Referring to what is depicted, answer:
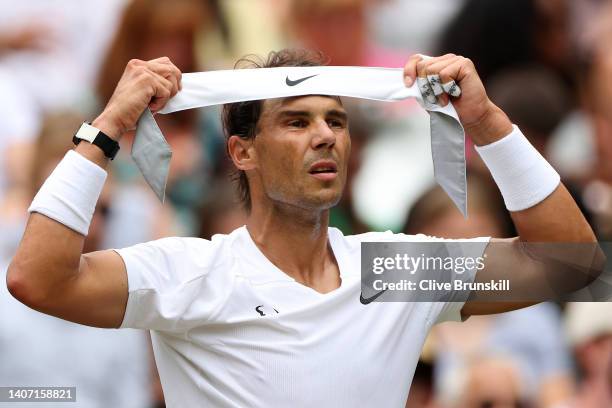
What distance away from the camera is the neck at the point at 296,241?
4.84 m

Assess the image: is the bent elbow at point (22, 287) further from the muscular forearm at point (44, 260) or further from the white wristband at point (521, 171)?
the white wristband at point (521, 171)

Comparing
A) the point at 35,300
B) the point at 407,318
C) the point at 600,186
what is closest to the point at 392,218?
the point at 600,186

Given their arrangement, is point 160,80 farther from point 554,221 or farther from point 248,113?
point 554,221

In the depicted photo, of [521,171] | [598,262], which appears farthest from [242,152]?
[598,262]

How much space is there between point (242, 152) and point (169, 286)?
0.73m

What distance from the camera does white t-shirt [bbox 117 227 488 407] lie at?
4.51 m

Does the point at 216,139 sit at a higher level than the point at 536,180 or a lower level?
higher

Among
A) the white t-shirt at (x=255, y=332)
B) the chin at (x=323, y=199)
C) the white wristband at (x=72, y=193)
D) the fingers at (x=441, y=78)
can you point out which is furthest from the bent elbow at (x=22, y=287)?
the fingers at (x=441, y=78)

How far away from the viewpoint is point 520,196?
15.8 feet

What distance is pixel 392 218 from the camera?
7.82 metres

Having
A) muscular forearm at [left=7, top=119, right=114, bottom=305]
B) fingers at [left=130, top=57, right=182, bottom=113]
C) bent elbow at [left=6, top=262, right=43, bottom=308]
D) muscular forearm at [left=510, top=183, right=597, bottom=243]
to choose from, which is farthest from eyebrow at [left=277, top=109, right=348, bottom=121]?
bent elbow at [left=6, top=262, right=43, bottom=308]

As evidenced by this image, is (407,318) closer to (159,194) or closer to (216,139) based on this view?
(159,194)

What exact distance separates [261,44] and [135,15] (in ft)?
2.56

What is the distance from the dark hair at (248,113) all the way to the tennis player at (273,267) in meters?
0.02
